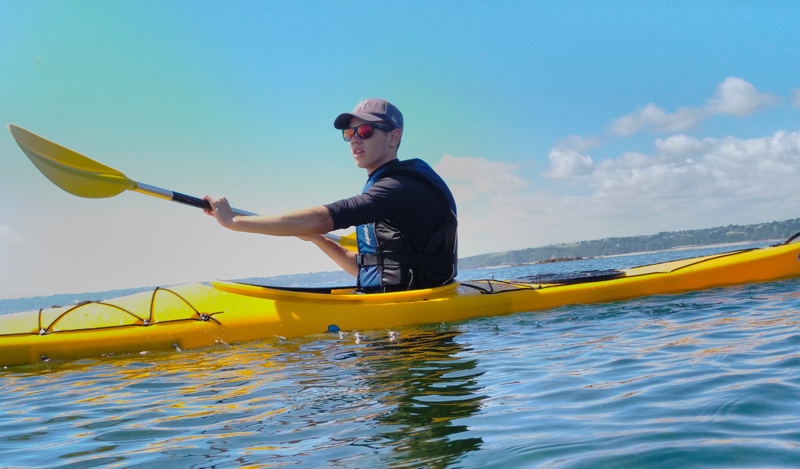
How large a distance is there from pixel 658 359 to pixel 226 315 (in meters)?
3.55

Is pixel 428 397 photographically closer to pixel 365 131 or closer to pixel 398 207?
pixel 398 207

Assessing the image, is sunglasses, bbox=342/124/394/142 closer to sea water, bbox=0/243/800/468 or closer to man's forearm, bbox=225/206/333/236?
man's forearm, bbox=225/206/333/236

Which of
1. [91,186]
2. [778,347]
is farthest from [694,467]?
[91,186]

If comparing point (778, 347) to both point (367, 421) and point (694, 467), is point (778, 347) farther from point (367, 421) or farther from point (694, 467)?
point (367, 421)

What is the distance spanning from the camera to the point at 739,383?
8.12 ft

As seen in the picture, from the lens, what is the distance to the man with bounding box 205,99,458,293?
4543 millimetres

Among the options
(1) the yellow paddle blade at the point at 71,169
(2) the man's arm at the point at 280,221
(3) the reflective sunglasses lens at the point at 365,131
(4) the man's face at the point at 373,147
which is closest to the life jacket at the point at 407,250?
(4) the man's face at the point at 373,147

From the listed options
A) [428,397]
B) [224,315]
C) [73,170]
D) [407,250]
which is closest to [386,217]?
[407,250]

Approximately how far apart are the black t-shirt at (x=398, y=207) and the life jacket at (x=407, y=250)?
0.05 metres

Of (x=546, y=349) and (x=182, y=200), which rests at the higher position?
(x=182, y=200)

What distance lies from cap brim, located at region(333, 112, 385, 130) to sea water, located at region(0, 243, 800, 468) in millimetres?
1957

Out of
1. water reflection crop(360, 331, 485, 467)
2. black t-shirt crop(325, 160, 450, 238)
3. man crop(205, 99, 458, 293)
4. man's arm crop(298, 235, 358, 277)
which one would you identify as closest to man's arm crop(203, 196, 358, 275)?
man crop(205, 99, 458, 293)

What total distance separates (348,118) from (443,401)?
317 cm

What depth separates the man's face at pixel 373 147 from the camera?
5070mm
